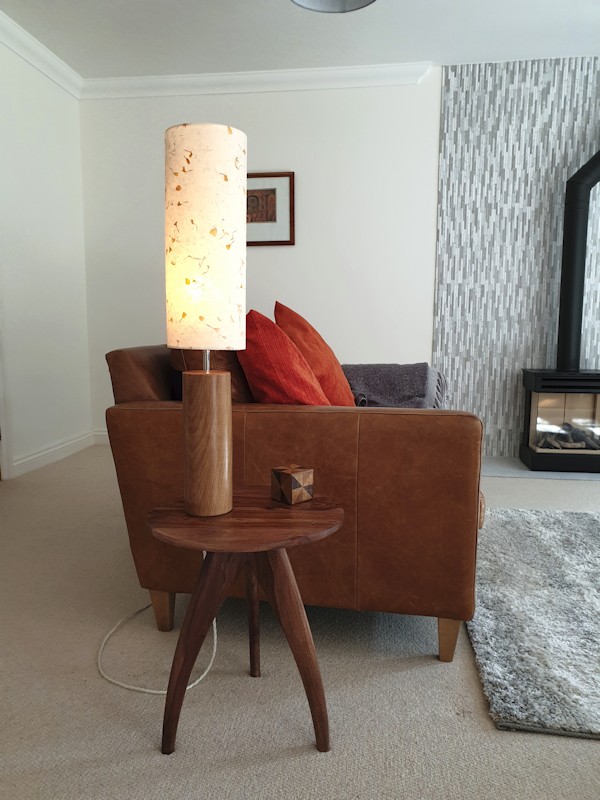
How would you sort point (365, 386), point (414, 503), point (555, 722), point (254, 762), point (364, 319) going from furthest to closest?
point (364, 319)
point (365, 386)
point (414, 503)
point (555, 722)
point (254, 762)

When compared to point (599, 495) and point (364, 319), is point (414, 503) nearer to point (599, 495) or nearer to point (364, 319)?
point (599, 495)

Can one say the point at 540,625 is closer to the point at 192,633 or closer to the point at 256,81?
the point at 192,633

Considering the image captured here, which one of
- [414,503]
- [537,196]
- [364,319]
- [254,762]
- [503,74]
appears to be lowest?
[254,762]

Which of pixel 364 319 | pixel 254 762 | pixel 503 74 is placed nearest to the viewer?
pixel 254 762

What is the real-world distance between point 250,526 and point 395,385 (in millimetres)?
2111

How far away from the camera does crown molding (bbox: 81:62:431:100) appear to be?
4.12 m

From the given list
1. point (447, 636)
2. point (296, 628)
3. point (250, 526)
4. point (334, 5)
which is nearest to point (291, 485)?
point (250, 526)

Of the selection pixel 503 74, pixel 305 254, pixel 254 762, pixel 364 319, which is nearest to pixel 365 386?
pixel 364 319

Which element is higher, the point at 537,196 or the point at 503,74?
the point at 503,74

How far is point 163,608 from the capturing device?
1809mm

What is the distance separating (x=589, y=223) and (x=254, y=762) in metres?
3.94

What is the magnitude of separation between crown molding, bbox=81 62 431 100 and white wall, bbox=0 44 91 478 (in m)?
0.32

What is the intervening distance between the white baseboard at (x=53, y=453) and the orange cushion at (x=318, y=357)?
2.14 metres

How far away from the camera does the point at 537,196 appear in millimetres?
4113
